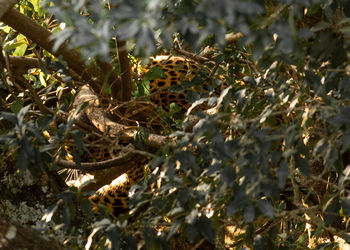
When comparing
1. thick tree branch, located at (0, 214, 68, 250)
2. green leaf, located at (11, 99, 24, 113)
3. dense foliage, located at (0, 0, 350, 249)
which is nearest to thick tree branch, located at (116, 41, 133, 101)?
green leaf, located at (11, 99, 24, 113)

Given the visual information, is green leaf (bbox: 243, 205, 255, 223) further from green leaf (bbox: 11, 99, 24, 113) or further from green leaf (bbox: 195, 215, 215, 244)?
green leaf (bbox: 11, 99, 24, 113)

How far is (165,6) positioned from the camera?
146 cm

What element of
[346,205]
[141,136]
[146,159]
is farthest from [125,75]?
[346,205]

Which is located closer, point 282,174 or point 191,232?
point 282,174

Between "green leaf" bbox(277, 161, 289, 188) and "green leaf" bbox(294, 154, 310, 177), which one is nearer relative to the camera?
"green leaf" bbox(277, 161, 289, 188)

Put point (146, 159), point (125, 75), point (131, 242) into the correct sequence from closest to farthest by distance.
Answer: point (131, 242) → point (125, 75) → point (146, 159)

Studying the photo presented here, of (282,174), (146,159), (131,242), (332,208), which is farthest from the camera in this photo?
(146,159)

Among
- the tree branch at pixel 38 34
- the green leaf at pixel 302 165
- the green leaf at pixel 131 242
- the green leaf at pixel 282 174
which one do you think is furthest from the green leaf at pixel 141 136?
the green leaf at pixel 282 174

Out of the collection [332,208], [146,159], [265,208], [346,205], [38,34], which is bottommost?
[146,159]

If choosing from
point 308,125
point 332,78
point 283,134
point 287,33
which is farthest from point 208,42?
point 287,33

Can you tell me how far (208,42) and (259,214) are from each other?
99 cm

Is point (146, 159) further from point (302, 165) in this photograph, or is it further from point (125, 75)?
point (302, 165)

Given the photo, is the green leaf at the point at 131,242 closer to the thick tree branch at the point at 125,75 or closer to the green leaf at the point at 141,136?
the green leaf at the point at 141,136

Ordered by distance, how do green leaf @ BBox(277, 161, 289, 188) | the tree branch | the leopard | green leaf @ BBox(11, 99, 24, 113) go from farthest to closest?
the leopard < the tree branch < green leaf @ BBox(11, 99, 24, 113) < green leaf @ BBox(277, 161, 289, 188)
